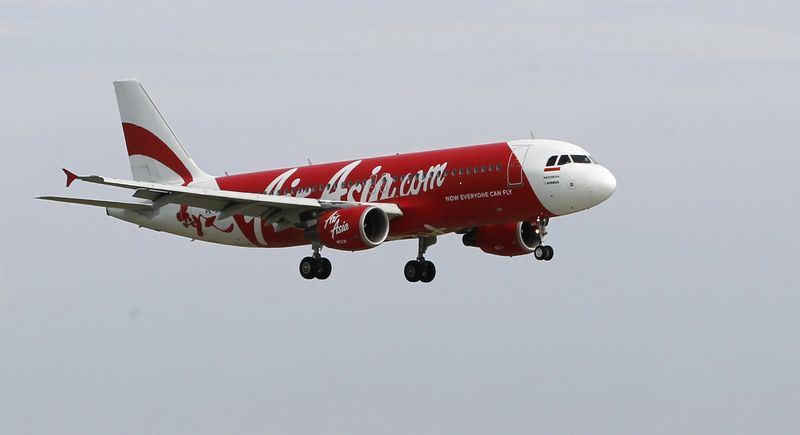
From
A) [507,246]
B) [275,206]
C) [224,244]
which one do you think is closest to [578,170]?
[507,246]

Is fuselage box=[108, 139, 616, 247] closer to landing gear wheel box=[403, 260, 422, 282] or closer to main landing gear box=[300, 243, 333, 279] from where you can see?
main landing gear box=[300, 243, 333, 279]

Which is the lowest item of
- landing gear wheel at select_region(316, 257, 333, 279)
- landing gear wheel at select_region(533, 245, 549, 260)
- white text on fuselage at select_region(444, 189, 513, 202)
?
landing gear wheel at select_region(316, 257, 333, 279)

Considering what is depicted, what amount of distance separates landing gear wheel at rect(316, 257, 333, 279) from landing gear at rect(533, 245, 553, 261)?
7.85m

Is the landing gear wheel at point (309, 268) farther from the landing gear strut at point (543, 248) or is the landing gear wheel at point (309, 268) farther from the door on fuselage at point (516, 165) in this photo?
the door on fuselage at point (516, 165)

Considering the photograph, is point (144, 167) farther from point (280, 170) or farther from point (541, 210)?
point (541, 210)

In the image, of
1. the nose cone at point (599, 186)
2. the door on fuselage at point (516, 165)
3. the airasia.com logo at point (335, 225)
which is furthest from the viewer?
the airasia.com logo at point (335, 225)

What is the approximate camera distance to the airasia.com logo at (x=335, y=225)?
5784 cm

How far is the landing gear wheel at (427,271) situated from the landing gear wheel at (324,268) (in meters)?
4.12

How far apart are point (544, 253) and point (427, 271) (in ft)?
21.1

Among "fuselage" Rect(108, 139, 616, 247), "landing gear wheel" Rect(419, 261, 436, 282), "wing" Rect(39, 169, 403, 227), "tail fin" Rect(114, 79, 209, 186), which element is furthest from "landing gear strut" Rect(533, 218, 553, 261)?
"tail fin" Rect(114, 79, 209, 186)

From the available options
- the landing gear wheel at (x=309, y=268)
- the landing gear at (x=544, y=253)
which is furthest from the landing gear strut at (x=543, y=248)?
the landing gear wheel at (x=309, y=268)

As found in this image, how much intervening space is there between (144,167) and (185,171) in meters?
2.12

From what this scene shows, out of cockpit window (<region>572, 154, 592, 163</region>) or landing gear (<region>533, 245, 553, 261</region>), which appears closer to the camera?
cockpit window (<region>572, 154, 592, 163</region>)

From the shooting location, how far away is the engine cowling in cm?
5766
